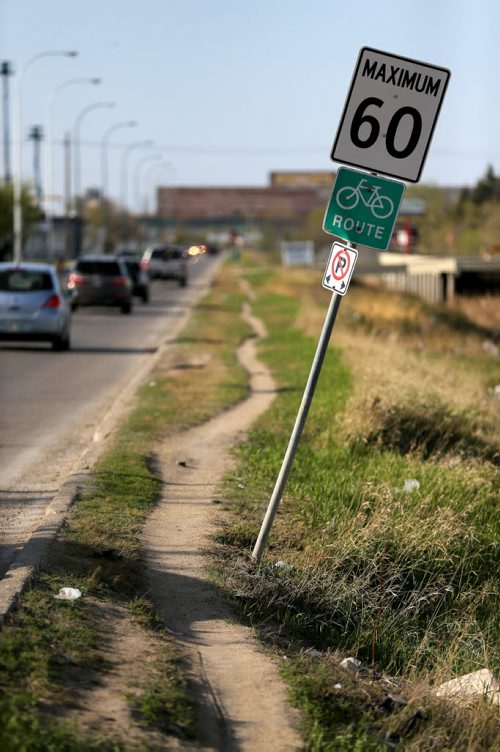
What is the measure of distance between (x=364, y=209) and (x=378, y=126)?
487 mm

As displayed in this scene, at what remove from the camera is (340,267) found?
7.95m

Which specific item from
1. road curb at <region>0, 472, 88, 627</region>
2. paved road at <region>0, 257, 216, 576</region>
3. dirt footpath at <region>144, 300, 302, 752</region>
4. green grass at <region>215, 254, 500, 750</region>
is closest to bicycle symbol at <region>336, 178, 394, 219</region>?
green grass at <region>215, 254, 500, 750</region>

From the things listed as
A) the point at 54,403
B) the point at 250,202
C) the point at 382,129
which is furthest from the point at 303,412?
the point at 250,202

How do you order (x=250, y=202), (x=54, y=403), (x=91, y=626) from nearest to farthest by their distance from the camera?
(x=91, y=626)
(x=54, y=403)
(x=250, y=202)

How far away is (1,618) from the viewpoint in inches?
242

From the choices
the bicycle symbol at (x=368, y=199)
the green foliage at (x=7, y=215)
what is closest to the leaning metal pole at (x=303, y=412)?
the bicycle symbol at (x=368, y=199)

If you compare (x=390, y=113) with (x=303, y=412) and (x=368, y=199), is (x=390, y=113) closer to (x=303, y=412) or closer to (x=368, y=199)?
(x=368, y=199)

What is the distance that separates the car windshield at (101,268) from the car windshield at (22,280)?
13.1 metres

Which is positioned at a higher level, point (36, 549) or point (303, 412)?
point (303, 412)

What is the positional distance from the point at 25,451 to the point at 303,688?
723 cm

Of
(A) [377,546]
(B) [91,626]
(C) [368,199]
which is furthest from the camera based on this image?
(A) [377,546]

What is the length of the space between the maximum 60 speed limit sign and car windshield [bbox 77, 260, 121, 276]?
30860 mm

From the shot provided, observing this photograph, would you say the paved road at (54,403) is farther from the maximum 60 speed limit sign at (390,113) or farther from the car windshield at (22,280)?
the maximum 60 speed limit sign at (390,113)

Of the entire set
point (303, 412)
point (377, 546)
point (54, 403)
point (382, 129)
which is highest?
point (382, 129)
